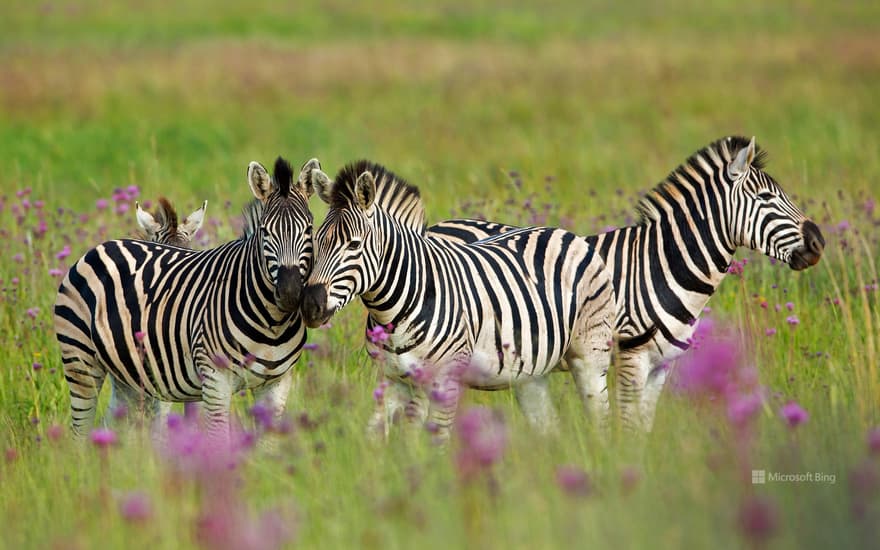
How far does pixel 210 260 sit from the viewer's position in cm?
691

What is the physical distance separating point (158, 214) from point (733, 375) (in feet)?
13.9

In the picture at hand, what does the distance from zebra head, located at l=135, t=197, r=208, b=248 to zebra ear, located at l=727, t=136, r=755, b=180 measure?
3.37 m

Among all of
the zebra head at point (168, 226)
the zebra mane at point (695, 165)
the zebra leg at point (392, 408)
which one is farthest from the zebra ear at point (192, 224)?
the zebra mane at point (695, 165)

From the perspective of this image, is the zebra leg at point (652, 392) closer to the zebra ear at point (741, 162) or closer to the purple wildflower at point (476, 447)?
the zebra ear at point (741, 162)

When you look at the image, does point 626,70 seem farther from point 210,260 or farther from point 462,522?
point 462,522

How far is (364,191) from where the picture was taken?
243 inches

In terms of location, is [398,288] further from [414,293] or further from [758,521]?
[758,521]

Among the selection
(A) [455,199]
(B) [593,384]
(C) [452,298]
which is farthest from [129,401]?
(A) [455,199]

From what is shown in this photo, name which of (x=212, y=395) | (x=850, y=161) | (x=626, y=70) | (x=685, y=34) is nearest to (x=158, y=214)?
(x=212, y=395)

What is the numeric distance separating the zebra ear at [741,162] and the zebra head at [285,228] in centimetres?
269

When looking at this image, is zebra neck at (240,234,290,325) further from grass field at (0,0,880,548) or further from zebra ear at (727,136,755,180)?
zebra ear at (727,136,755,180)

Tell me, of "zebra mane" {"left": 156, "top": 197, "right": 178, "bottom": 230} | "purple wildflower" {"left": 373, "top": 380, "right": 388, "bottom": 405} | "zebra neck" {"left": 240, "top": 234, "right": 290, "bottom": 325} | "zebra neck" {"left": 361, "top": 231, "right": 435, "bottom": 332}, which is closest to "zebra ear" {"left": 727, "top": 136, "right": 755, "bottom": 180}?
"zebra neck" {"left": 361, "top": 231, "right": 435, "bottom": 332}

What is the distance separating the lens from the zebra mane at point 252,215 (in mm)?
6527

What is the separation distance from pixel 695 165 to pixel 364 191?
2564 mm
